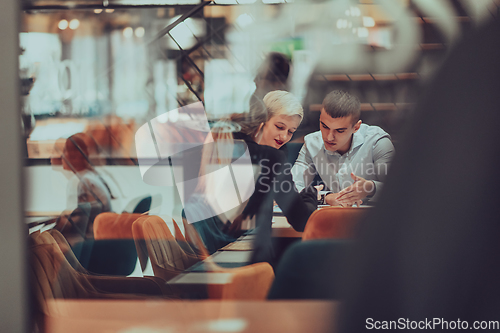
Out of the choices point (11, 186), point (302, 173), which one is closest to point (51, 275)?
point (11, 186)

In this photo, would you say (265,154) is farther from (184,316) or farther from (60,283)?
(60,283)

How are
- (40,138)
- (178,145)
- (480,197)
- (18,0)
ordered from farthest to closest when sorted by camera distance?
1. (178,145)
2. (40,138)
3. (18,0)
4. (480,197)

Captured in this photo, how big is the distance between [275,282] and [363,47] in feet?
2.07

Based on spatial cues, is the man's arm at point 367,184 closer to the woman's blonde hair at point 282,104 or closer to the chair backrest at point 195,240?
the woman's blonde hair at point 282,104

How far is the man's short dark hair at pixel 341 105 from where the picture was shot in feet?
3.38

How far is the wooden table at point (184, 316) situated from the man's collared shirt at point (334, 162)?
13.8 inches

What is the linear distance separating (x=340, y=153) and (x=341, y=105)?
0.44 ft

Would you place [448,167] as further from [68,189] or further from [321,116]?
[68,189]

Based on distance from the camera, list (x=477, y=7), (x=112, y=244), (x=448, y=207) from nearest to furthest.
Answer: (x=448, y=207), (x=477, y=7), (x=112, y=244)

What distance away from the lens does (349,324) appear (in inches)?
22.2

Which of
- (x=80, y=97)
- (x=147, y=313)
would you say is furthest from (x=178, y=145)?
(x=147, y=313)

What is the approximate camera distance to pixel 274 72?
1.09 metres

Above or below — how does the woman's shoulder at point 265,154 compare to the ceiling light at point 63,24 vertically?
below

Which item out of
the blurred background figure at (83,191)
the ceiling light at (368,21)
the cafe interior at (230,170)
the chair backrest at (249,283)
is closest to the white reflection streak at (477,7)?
the cafe interior at (230,170)
